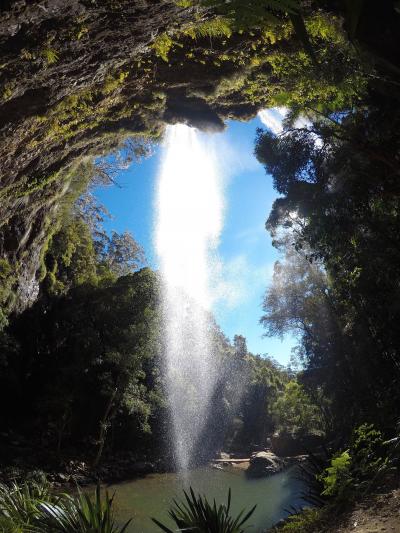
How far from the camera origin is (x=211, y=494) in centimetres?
1567

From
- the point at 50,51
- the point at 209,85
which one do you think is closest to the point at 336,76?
the point at 209,85

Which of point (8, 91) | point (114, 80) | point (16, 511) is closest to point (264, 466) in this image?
point (16, 511)

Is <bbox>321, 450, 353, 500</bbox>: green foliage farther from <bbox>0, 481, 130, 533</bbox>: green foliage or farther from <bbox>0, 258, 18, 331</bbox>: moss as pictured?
<bbox>0, 258, 18, 331</bbox>: moss

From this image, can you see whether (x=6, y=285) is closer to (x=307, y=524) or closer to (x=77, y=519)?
(x=77, y=519)

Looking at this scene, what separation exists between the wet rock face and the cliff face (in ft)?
0.06

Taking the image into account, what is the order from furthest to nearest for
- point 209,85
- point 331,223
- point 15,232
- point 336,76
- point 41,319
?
1. point 41,319
2. point 15,232
3. point 331,223
4. point 209,85
5. point 336,76

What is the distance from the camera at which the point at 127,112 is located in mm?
9234

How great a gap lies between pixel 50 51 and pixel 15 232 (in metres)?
A: 9.67

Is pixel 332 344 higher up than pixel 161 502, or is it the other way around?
pixel 332 344

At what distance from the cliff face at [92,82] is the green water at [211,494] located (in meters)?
8.68

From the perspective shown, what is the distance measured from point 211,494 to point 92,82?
51.4ft

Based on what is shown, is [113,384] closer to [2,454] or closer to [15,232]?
[2,454]

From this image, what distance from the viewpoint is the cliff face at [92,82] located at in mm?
4426

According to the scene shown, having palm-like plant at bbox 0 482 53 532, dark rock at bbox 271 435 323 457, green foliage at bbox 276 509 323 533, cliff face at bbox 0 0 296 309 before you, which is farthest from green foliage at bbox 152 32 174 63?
dark rock at bbox 271 435 323 457
